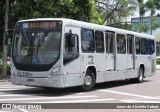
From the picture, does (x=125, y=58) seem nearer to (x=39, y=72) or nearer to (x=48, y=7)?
(x=39, y=72)

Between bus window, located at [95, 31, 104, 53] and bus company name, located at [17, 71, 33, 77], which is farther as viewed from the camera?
bus window, located at [95, 31, 104, 53]

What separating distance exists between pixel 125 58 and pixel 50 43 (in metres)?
6.31

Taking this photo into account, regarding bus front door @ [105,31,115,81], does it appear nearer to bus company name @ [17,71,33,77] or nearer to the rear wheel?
the rear wheel

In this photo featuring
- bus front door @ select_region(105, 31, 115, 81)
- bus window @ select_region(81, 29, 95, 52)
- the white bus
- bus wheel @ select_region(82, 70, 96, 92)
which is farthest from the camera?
bus front door @ select_region(105, 31, 115, 81)

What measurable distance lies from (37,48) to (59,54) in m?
0.94

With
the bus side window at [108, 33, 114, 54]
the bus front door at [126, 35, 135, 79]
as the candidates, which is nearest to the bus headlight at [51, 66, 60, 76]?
the bus side window at [108, 33, 114, 54]

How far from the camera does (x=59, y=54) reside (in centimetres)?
1506

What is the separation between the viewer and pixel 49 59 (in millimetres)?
15141

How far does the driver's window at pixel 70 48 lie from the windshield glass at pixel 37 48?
0.35m

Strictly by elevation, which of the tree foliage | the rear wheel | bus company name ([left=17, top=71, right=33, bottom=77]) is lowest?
the rear wheel

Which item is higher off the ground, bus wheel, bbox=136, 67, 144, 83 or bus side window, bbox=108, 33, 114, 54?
bus side window, bbox=108, 33, 114, 54

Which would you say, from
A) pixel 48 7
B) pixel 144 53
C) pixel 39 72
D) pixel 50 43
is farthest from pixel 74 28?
pixel 48 7

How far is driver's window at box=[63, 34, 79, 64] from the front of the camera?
605 inches

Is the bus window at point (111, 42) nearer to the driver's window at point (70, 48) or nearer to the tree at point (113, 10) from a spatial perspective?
the driver's window at point (70, 48)
